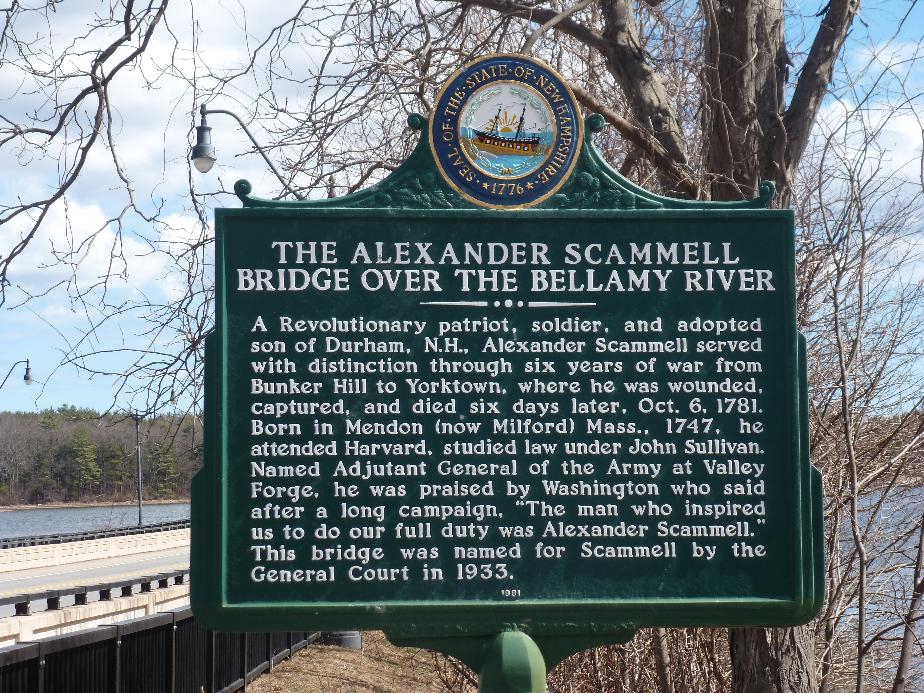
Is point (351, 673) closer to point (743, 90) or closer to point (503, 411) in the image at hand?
point (743, 90)

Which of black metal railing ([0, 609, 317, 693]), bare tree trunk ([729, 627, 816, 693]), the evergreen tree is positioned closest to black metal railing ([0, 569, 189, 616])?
black metal railing ([0, 609, 317, 693])

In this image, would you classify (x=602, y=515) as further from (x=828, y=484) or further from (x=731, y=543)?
(x=828, y=484)

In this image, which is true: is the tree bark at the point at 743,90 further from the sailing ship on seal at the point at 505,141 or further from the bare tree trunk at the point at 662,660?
the bare tree trunk at the point at 662,660

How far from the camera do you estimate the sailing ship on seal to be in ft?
13.6

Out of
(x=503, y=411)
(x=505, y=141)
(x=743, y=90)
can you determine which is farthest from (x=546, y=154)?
(x=743, y=90)

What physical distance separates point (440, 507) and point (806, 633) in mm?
3157

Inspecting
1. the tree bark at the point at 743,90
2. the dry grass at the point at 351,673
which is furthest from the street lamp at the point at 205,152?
the dry grass at the point at 351,673

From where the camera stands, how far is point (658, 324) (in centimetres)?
412

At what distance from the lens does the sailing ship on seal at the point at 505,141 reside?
4145 millimetres

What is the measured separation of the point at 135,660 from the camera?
8.82m

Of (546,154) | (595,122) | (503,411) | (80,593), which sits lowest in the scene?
(80,593)

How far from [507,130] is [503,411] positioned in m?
1.16

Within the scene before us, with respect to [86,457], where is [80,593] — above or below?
below

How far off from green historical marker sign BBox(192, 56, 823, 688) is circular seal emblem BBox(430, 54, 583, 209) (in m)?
0.01
